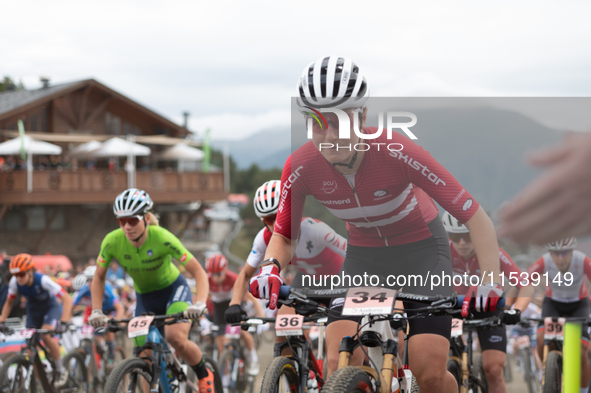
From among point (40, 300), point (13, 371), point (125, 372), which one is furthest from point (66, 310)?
point (125, 372)

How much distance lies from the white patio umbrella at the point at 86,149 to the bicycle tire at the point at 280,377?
2739 cm

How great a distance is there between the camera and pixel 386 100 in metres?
3.43

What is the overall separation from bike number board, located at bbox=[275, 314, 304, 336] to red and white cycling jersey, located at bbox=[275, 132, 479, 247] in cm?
118

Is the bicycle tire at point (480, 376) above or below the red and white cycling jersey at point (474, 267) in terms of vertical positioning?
below

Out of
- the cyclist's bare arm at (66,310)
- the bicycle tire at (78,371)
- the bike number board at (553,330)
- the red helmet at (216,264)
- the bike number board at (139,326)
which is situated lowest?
the bicycle tire at (78,371)

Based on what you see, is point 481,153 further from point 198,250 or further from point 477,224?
point 198,250

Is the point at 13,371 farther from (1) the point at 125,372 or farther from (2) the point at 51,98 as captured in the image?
(2) the point at 51,98

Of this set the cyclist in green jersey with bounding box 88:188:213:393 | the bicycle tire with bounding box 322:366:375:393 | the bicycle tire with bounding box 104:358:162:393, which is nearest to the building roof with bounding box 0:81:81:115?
the cyclist in green jersey with bounding box 88:188:213:393

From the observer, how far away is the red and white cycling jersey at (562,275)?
11.5 ft

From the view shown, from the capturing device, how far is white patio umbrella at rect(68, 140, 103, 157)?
2980 centimetres

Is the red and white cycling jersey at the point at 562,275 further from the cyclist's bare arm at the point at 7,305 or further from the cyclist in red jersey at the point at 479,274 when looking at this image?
the cyclist's bare arm at the point at 7,305

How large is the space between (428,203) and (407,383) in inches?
41.0

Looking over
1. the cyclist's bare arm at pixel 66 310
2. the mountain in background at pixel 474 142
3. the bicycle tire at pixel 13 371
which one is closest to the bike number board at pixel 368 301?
the mountain in background at pixel 474 142

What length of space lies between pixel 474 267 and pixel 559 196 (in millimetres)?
2726
